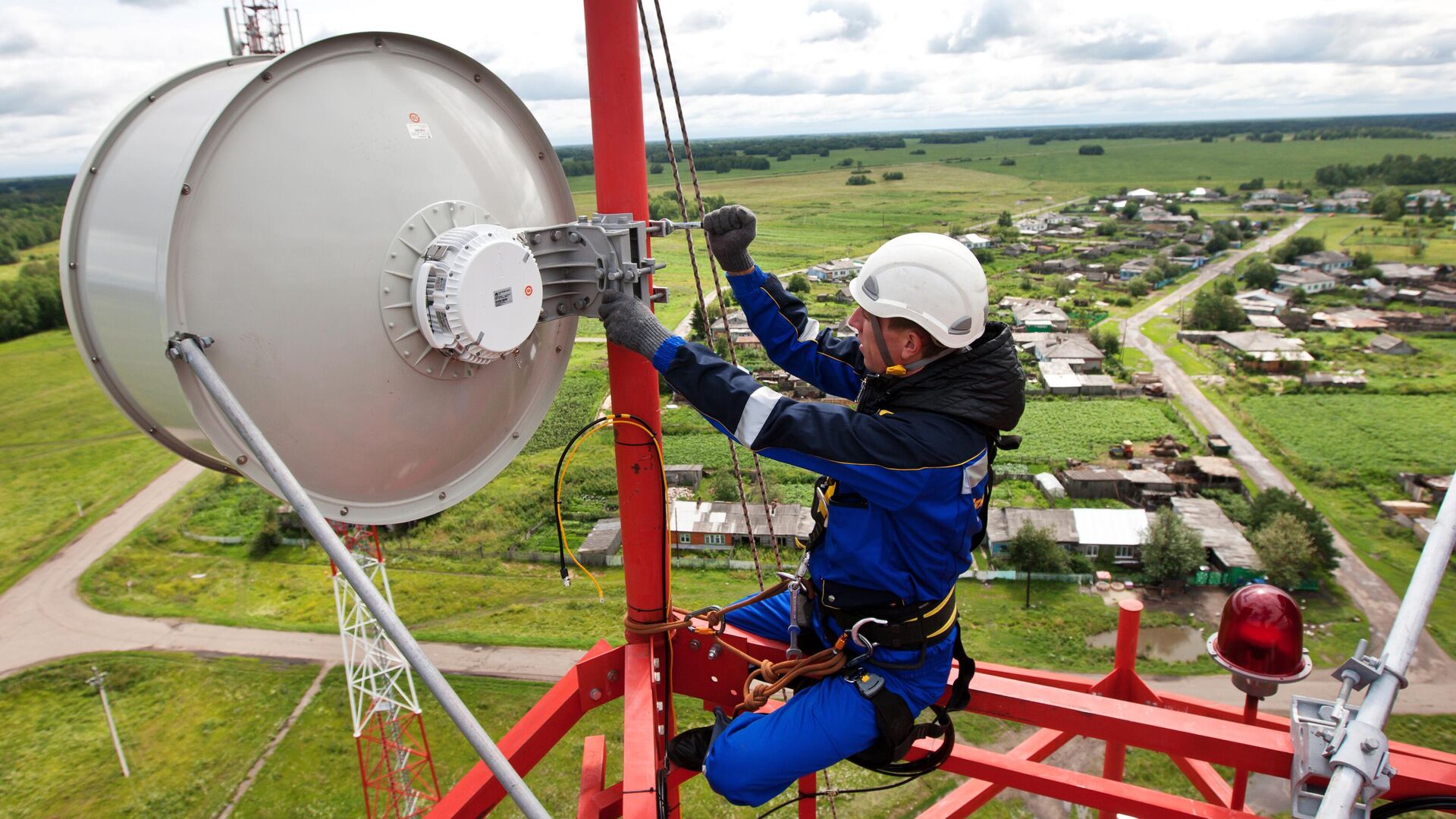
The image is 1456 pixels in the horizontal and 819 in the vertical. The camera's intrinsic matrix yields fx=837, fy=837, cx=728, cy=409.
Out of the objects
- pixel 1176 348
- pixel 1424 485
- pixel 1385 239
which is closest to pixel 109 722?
pixel 1424 485

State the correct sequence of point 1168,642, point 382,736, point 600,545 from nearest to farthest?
point 382,736, point 1168,642, point 600,545

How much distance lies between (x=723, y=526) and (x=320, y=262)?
81.6ft

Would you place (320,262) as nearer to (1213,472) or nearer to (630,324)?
(630,324)

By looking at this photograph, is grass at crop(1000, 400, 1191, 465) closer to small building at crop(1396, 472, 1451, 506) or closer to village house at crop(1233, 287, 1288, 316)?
small building at crop(1396, 472, 1451, 506)

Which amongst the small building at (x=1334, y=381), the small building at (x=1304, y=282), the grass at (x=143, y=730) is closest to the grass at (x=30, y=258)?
the grass at (x=143, y=730)

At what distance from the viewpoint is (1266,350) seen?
145 ft

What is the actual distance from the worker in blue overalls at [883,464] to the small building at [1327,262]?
245 ft

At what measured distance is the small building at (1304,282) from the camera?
189ft

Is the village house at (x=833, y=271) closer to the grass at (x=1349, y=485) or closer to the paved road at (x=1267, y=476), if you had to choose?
the paved road at (x=1267, y=476)

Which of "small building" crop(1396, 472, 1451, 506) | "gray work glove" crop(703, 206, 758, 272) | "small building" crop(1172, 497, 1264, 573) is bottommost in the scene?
"small building" crop(1396, 472, 1451, 506)

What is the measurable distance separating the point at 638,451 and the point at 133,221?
6.36ft

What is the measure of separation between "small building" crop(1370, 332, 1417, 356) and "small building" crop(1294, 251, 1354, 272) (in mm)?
19071

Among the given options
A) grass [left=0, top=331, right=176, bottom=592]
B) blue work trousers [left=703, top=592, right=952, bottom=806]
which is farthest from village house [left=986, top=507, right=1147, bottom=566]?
grass [left=0, top=331, right=176, bottom=592]

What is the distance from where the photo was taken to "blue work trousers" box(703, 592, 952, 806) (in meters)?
3.27
